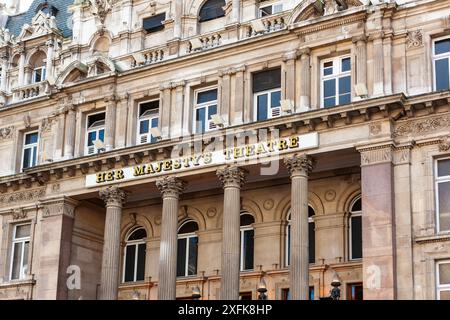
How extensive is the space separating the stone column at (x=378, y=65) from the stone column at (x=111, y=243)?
12.7 metres

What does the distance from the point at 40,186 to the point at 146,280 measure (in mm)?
7046

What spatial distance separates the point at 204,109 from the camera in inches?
1667

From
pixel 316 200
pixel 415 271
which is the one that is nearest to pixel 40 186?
pixel 316 200

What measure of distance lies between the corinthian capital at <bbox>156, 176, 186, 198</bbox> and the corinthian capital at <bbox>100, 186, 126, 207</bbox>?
2.37 m

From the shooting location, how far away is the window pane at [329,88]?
3903 cm

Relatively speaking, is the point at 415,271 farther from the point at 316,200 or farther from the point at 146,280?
the point at 146,280

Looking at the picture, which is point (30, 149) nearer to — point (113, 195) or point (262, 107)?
point (113, 195)

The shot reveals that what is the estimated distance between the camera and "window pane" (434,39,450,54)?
37250 mm

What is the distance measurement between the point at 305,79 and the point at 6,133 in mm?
17976

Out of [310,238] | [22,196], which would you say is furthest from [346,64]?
[22,196]

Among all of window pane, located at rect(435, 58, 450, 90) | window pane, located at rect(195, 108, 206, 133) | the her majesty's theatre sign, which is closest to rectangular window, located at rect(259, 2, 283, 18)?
window pane, located at rect(195, 108, 206, 133)

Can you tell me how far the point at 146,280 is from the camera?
44.2 meters

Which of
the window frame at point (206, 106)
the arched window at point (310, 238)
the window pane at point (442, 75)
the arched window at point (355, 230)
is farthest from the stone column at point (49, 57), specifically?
the window pane at point (442, 75)

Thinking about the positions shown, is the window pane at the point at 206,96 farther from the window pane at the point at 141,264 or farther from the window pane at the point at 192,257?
the window pane at the point at 141,264
